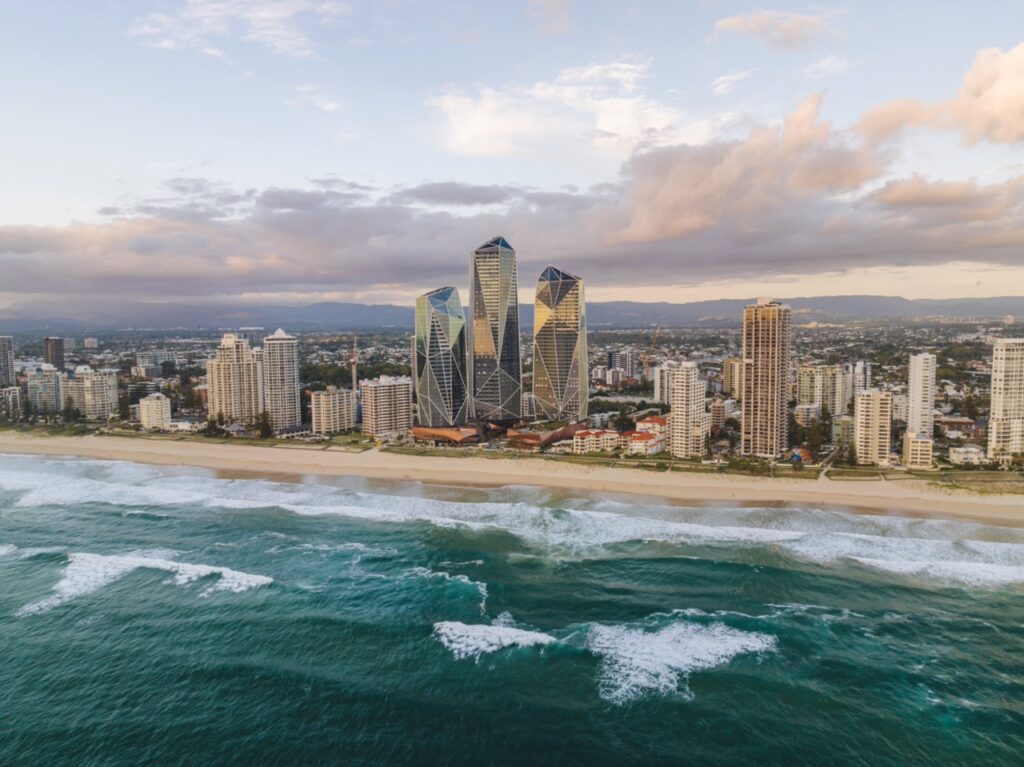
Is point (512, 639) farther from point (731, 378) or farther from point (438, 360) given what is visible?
point (731, 378)

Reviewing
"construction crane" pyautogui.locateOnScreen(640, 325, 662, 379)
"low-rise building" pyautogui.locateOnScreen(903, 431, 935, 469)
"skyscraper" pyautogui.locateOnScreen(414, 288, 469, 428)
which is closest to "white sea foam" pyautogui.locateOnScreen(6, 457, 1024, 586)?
"low-rise building" pyautogui.locateOnScreen(903, 431, 935, 469)

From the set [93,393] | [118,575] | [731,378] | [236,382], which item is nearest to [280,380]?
[236,382]

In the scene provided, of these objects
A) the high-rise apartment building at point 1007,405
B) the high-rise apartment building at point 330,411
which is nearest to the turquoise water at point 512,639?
the high-rise apartment building at point 1007,405

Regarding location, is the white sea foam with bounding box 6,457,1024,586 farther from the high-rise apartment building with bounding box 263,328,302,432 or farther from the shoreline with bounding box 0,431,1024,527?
the high-rise apartment building with bounding box 263,328,302,432

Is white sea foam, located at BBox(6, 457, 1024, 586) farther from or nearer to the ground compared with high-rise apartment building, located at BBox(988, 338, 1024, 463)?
nearer to the ground

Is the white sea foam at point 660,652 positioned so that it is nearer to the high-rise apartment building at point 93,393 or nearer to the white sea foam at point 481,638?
the white sea foam at point 481,638

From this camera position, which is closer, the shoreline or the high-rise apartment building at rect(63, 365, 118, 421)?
the shoreline
